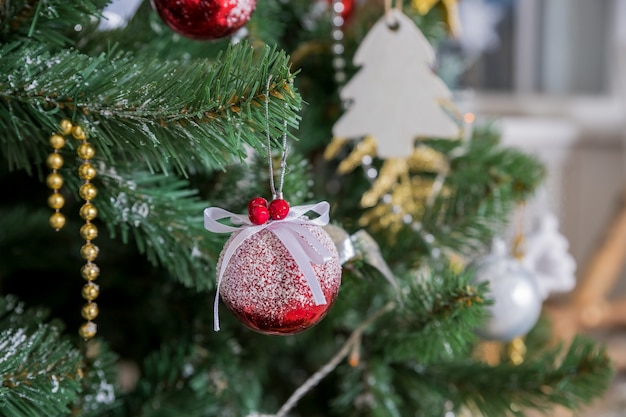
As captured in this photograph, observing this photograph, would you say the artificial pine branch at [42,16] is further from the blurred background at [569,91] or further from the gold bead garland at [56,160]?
the blurred background at [569,91]

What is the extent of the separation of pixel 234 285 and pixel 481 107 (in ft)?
5.08

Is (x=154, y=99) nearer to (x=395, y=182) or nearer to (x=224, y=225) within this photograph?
(x=224, y=225)

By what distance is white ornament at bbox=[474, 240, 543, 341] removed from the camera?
52 cm

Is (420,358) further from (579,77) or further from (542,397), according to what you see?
(579,77)

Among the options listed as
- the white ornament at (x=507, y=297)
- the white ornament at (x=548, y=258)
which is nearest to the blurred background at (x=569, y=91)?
the white ornament at (x=548, y=258)

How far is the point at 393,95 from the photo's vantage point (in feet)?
1.71

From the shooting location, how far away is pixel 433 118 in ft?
1.71

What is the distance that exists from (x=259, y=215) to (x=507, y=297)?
25 cm

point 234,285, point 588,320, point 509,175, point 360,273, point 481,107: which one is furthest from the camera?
point 481,107

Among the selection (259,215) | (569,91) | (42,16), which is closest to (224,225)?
(259,215)

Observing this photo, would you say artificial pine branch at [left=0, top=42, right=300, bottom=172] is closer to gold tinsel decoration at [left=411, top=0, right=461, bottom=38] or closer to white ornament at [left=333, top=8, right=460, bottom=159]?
white ornament at [left=333, top=8, right=460, bottom=159]

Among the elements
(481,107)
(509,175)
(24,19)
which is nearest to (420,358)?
(509,175)

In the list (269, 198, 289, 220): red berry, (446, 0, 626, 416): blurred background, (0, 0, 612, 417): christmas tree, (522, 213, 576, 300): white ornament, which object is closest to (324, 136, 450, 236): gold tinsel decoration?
(0, 0, 612, 417): christmas tree

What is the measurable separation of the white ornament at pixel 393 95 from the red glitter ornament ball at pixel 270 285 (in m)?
0.20
